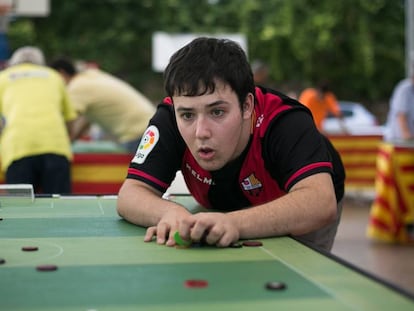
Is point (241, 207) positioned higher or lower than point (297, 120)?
lower

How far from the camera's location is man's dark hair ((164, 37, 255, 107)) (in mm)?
2812

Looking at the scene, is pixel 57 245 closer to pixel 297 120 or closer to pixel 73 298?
pixel 73 298

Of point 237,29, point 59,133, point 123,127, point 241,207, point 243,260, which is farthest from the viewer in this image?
point 237,29

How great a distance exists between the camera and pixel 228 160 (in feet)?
9.91

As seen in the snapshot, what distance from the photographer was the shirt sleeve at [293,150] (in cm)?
295

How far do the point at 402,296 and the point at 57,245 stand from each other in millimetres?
1152

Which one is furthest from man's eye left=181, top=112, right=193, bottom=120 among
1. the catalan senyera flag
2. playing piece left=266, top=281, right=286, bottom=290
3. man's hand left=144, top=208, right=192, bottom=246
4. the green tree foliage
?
the green tree foliage

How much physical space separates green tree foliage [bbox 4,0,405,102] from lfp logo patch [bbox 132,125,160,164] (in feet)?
71.8

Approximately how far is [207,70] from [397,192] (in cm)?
631

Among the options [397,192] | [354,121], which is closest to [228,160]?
[397,192]

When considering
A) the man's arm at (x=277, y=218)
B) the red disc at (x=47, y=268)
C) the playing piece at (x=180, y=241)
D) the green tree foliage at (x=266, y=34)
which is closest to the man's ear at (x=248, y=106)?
the man's arm at (x=277, y=218)

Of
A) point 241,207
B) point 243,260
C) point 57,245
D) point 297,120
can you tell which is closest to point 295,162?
point 297,120

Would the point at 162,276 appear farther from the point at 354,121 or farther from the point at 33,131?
the point at 354,121

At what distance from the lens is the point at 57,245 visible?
264cm
